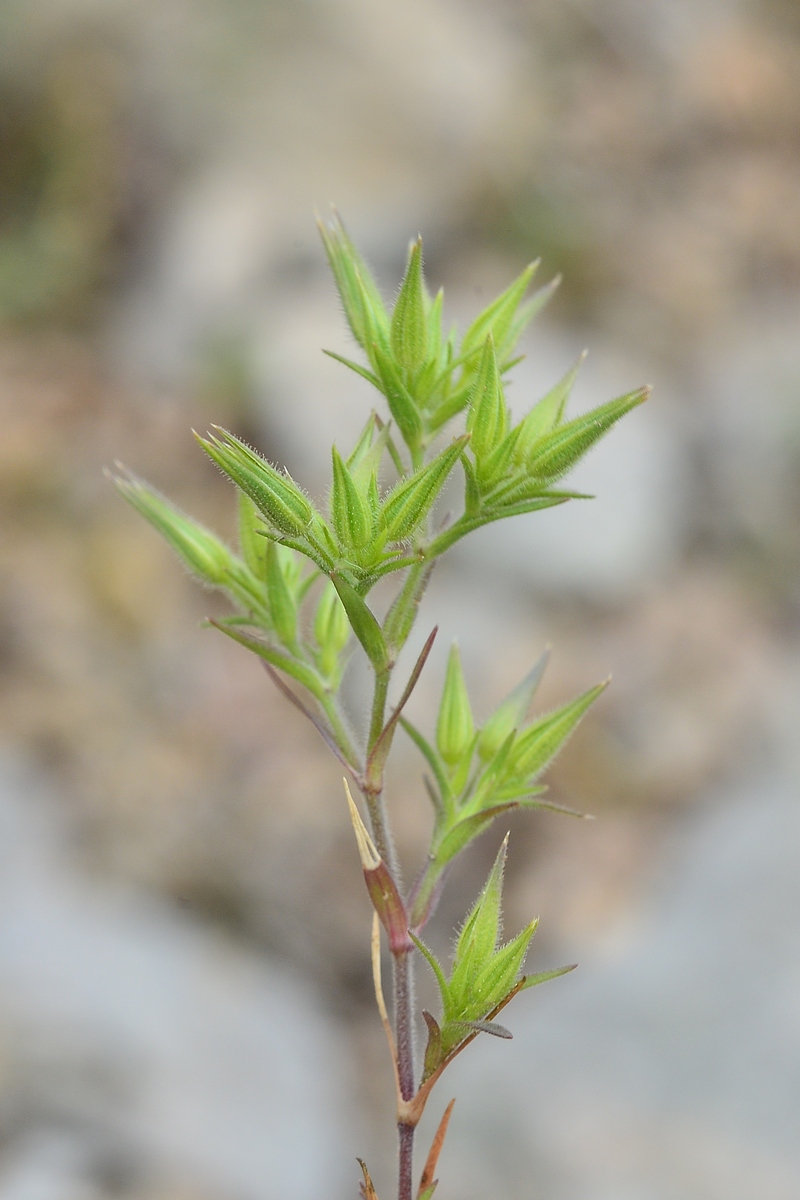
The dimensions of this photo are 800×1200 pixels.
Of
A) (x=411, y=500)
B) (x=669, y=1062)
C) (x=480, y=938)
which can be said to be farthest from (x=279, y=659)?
(x=669, y=1062)

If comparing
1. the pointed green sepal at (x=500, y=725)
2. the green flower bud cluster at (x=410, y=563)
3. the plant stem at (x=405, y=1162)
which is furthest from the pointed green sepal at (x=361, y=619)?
the plant stem at (x=405, y=1162)

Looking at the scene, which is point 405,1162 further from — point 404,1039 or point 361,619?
point 361,619

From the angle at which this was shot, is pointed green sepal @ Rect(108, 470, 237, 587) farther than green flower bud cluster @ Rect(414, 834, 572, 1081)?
Yes

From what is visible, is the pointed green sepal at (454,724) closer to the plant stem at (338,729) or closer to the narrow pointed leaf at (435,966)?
the plant stem at (338,729)

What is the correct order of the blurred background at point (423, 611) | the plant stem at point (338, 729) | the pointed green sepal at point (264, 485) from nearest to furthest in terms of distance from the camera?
1. the pointed green sepal at point (264, 485)
2. the plant stem at point (338, 729)
3. the blurred background at point (423, 611)

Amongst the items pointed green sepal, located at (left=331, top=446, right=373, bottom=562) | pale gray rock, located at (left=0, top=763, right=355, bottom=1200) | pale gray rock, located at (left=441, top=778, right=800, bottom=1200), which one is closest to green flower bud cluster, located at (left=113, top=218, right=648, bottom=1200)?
pointed green sepal, located at (left=331, top=446, right=373, bottom=562)

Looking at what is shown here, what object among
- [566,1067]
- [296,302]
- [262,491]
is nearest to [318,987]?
[566,1067]

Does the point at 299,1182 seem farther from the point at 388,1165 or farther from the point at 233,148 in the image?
the point at 233,148

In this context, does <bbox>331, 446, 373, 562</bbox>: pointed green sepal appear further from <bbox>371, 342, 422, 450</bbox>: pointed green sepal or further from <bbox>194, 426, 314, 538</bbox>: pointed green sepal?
<bbox>371, 342, 422, 450</bbox>: pointed green sepal

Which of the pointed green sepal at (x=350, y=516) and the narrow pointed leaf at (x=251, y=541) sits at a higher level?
the narrow pointed leaf at (x=251, y=541)
